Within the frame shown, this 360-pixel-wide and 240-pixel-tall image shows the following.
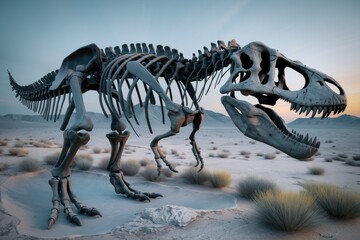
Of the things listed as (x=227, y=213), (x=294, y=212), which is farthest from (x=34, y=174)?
(x=294, y=212)

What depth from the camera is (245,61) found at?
13.5ft

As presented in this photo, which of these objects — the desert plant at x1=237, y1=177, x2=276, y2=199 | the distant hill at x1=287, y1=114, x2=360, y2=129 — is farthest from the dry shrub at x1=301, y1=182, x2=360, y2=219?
the distant hill at x1=287, y1=114, x2=360, y2=129

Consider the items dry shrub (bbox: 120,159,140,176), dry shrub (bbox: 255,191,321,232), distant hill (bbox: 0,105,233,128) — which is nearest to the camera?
dry shrub (bbox: 255,191,321,232)

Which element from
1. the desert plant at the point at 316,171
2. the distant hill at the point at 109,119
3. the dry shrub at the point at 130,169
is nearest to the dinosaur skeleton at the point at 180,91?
the dry shrub at the point at 130,169

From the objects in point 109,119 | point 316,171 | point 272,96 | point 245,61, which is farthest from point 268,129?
point 109,119

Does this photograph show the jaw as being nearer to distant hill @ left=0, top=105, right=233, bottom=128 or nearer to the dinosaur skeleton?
the dinosaur skeleton

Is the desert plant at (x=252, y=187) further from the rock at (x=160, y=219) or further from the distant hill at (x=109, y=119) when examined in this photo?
the distant hill at (x=109, y=119)

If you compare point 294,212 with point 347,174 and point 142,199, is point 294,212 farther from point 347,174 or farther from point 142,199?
point 347,174

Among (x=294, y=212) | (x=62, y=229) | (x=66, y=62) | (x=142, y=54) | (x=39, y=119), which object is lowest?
(x=39, y=119)

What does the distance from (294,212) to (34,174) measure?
7832mm

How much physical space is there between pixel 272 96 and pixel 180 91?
237 centimetres

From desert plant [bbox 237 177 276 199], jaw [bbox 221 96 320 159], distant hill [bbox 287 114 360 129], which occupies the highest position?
distant hill [bbox 287 114 360 129]

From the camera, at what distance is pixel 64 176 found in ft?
16.2

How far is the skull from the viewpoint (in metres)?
3.03
